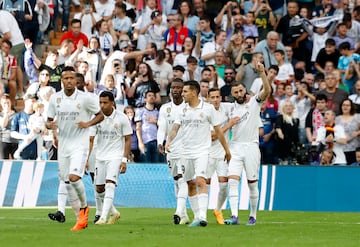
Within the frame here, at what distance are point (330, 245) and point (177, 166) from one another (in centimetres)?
493

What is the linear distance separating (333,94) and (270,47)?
298 cm

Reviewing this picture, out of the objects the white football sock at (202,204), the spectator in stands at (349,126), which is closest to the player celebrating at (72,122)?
the white football sock at (202,204)

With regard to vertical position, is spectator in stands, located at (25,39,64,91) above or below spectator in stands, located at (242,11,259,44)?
below

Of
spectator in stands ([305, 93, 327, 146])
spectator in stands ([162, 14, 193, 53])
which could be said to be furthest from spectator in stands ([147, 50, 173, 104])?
spectator in stands ([305, 93, 327, 146])

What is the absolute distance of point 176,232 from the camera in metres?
17.3

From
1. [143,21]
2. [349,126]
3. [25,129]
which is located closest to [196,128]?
[349,126]

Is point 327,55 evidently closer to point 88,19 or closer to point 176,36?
point 176,36

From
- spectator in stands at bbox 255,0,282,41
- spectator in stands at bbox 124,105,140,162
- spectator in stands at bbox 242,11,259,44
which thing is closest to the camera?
spectator in stands at bbox 124,105,140,162

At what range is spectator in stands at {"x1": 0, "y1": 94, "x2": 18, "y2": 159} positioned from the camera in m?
27.9

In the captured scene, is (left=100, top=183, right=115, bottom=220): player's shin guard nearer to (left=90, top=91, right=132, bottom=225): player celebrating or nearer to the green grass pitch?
(left=90, top=91, right=132, bottom=225): player celebrating

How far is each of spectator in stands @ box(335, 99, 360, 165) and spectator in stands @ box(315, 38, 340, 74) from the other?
3.59 metres

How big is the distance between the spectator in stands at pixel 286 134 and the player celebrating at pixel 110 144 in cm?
837

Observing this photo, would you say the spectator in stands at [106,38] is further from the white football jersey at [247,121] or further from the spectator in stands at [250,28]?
the white football jersey at [247,121]

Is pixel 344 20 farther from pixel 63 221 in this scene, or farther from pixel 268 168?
pixel 63 221
